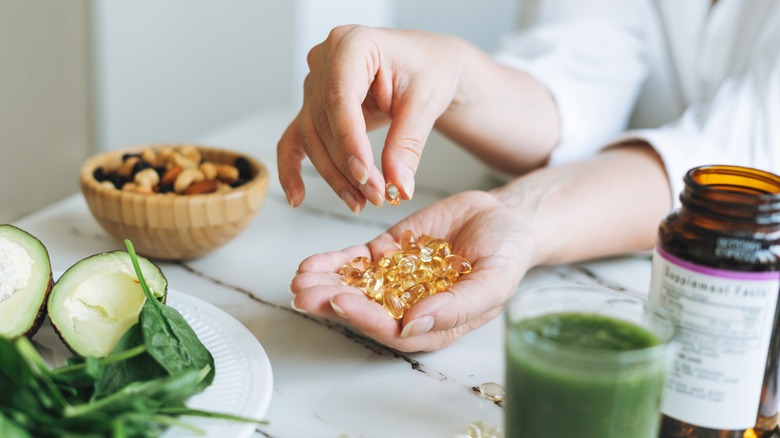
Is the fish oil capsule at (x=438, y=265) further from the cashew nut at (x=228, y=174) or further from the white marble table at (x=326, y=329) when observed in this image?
the cashew nut at (x=228, y=174)

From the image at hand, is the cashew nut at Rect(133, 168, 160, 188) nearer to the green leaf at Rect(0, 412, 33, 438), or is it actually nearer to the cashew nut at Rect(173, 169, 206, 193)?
the cashew nut at Rect(173, 169, 206, 193)

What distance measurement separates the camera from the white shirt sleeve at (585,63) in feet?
4.21

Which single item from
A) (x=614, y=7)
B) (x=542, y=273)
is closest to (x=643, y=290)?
(x=542, y=273)

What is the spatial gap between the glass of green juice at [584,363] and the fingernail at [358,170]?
248mm

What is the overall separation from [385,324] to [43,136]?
1.91 meters

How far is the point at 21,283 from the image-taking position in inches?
27.5

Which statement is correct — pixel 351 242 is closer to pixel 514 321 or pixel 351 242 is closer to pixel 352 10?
pixel 514 321

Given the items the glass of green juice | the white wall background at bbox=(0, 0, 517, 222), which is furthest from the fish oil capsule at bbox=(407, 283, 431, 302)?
the white wall background at bbox=(0, 0, 517, 222)

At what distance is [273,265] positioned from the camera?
3.34ft

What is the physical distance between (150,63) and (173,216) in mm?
1384

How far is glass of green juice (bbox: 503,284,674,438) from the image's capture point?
51 cm

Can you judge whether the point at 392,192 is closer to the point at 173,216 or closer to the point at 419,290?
the point at 419,290

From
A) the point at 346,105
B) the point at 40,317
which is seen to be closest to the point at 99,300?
the point at 40,317

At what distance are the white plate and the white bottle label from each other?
312 mm
